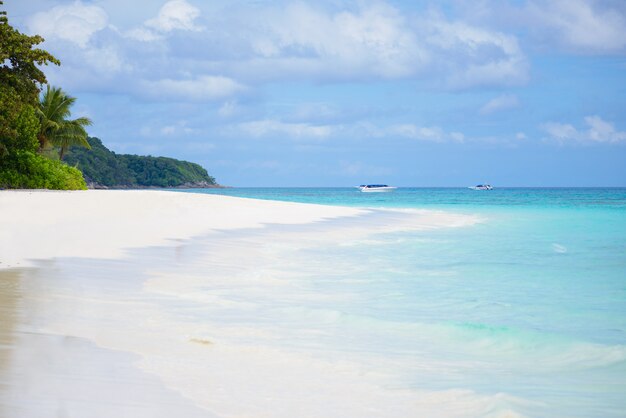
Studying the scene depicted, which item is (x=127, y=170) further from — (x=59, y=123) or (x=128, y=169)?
(x=59, y=123)

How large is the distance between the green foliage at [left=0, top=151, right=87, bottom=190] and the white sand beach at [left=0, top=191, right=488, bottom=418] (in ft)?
79.0

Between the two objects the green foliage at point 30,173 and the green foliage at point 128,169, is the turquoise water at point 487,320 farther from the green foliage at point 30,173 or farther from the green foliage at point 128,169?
the green foliage at point 128,169

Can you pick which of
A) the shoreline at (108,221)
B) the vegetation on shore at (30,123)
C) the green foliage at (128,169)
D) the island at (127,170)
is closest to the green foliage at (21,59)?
the vegetation on shore at (30,123)

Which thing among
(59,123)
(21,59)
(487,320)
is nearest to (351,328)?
(487,320)

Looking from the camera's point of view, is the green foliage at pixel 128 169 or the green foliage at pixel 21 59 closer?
the green foliage at pixel 21 59

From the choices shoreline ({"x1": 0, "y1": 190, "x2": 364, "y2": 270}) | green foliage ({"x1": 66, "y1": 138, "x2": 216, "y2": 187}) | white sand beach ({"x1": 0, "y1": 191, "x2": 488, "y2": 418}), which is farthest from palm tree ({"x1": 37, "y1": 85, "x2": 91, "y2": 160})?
green foliage ({"x1": 66, "y1": 138, "x2": 216, "y2": 187})

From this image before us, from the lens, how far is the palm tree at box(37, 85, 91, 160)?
47.0m

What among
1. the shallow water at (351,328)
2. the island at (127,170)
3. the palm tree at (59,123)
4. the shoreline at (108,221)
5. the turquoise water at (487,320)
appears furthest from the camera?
the island at (127,170)

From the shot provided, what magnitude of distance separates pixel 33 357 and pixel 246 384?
1.73 m

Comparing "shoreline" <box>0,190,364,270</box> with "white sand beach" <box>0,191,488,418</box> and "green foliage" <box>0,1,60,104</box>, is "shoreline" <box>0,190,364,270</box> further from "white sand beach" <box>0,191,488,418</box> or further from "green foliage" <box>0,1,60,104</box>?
"green foliage" <box>0,1,60,104</box>

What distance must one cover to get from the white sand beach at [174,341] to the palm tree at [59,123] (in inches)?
1326

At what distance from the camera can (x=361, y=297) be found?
10211mm

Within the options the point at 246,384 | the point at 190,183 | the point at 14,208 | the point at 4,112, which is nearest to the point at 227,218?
the point at 14,208

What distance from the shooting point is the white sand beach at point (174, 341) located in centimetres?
477
